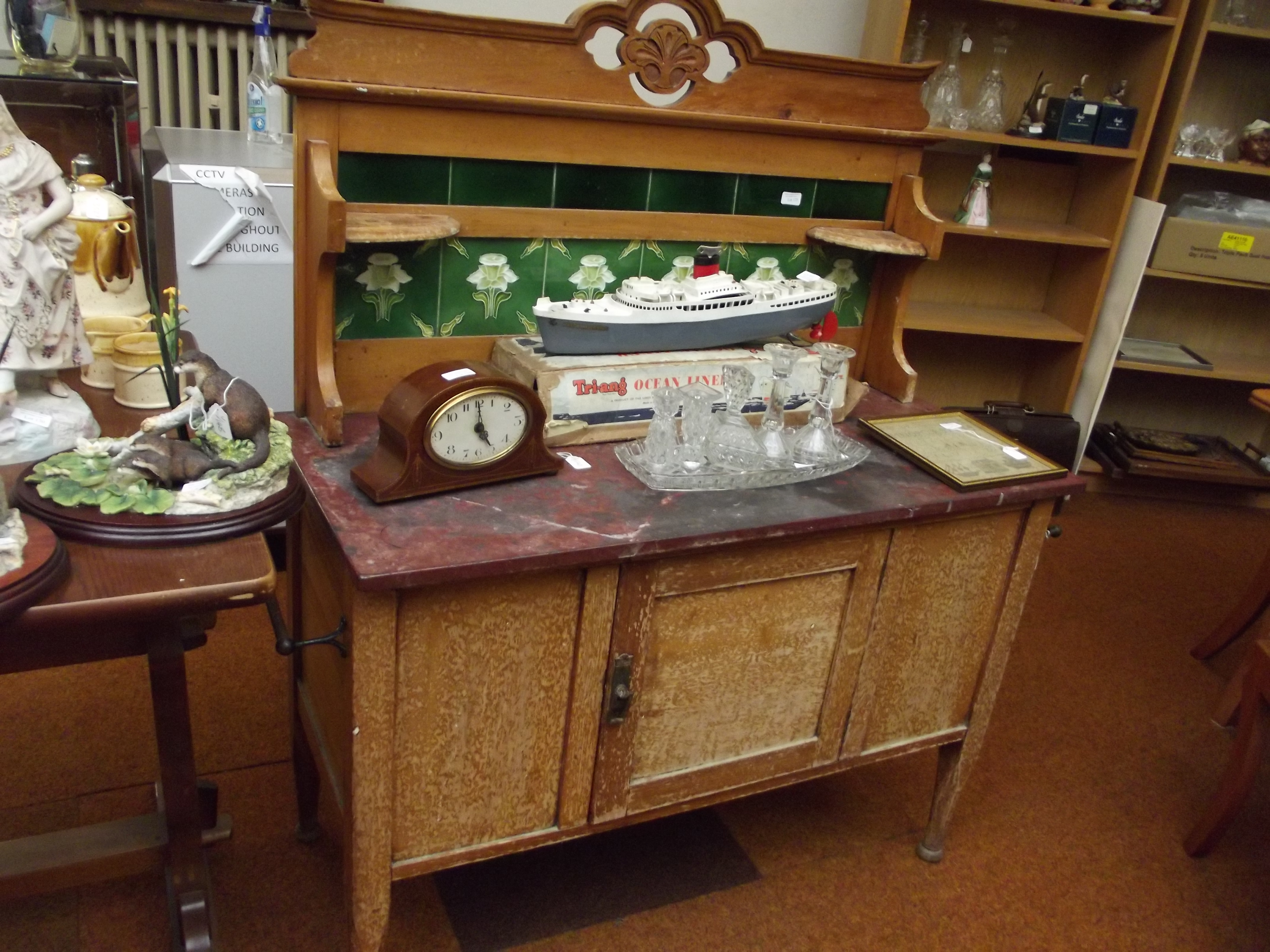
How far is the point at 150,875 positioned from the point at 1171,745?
213 cm

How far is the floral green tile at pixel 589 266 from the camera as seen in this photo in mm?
1595

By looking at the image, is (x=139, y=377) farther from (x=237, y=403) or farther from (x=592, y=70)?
(x=592, y=70)

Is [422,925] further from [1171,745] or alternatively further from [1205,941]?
[1171,745]

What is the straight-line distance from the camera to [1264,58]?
3.45 metres

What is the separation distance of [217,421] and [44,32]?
1.46 meters

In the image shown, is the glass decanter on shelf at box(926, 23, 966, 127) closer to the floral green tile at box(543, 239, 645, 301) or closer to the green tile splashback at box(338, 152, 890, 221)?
the green tile splashback at box(338, 152, 890, 221)

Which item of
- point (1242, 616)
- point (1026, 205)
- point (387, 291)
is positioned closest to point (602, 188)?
point (387, 291)

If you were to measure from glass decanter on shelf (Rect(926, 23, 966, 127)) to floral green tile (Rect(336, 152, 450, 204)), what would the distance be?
7.41 ft

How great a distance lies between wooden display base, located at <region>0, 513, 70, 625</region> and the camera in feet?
3.06

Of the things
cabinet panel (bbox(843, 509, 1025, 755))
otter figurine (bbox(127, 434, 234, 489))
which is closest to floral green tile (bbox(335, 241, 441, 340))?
otter figurine (bbox(127, 434, 234, 489))

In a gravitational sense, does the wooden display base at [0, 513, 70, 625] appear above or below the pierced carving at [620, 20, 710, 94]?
below

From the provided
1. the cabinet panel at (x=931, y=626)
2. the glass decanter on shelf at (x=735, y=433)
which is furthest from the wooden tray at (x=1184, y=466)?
the glass decanter on shelf at (x=735, y=433)

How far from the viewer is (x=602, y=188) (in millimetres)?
1582

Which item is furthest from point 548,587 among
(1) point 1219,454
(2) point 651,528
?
(1) point 1219,454
